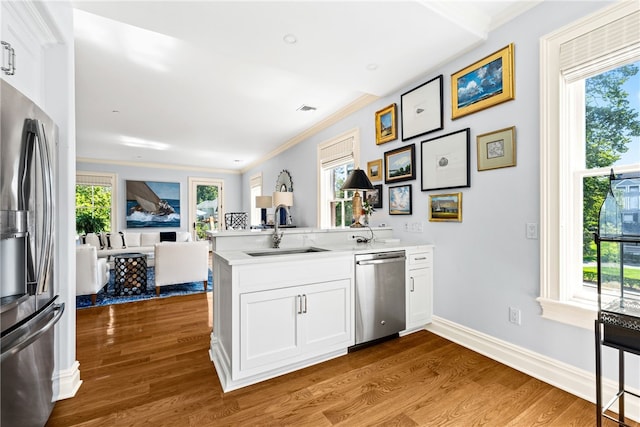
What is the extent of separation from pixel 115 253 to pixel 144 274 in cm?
132

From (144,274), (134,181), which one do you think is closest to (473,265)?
(144,274)

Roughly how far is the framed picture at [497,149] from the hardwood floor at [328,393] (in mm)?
1597

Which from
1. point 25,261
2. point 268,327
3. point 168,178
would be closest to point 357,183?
point 268,327

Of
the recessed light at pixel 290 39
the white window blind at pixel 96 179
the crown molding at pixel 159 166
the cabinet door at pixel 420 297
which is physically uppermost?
the recessed light at pixel 290 39

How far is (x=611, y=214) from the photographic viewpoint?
1558mm

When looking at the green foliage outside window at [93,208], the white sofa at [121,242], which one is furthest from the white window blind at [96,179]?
the white sofa at [121,242]

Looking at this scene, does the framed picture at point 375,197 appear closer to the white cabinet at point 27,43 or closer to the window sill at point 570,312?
the window sill at point 570,312

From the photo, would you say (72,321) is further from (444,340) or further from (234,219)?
(234,219)

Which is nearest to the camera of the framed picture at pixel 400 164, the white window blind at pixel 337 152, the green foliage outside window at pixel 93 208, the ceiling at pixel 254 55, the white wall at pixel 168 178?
the ceiling at pixel 254 55

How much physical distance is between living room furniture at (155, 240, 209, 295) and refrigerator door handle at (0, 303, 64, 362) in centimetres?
280

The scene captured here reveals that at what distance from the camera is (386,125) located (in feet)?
11.3

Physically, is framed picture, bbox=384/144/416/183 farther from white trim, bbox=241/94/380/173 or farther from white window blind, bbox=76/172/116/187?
white window blind, bbox=76/172/116/187

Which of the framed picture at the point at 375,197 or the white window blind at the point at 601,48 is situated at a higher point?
the white window blind at the point at 601,48

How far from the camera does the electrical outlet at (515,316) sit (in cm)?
221
